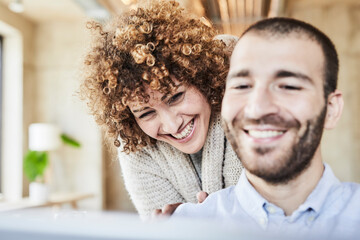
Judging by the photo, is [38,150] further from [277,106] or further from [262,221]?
[277,106]

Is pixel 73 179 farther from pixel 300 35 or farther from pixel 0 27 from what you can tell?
pixel 300 35

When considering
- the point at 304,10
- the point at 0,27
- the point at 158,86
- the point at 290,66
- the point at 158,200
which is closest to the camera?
the point at 290,66

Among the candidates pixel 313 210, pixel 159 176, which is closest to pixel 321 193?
pixel 313 210

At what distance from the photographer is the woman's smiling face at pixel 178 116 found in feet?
4.77

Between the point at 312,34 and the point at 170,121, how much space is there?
639 mm

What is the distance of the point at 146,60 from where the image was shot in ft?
4.50

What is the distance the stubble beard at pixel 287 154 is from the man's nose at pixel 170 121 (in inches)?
22.6

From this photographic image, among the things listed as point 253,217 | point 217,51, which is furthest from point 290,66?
point 217,51

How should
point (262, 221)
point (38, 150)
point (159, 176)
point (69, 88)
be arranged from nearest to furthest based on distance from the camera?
point (262, 221) → point (159, 176) → point (38, 150) → point (69, 88)

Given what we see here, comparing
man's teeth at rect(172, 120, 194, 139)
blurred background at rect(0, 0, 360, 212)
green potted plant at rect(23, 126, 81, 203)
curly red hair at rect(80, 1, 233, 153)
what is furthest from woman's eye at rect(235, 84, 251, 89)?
green potted plant at rect(23, 126, 81, 203)

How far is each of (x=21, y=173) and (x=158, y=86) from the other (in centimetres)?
553

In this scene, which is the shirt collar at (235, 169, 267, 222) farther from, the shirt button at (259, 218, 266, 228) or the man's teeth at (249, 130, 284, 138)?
the man's teeth at (249, 130, 284, 138)

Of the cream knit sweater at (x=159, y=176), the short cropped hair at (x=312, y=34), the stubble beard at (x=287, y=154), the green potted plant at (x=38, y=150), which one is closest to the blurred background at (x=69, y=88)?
the green potted plant at (x=38, y=150)

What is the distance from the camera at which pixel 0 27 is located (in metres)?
6.10
